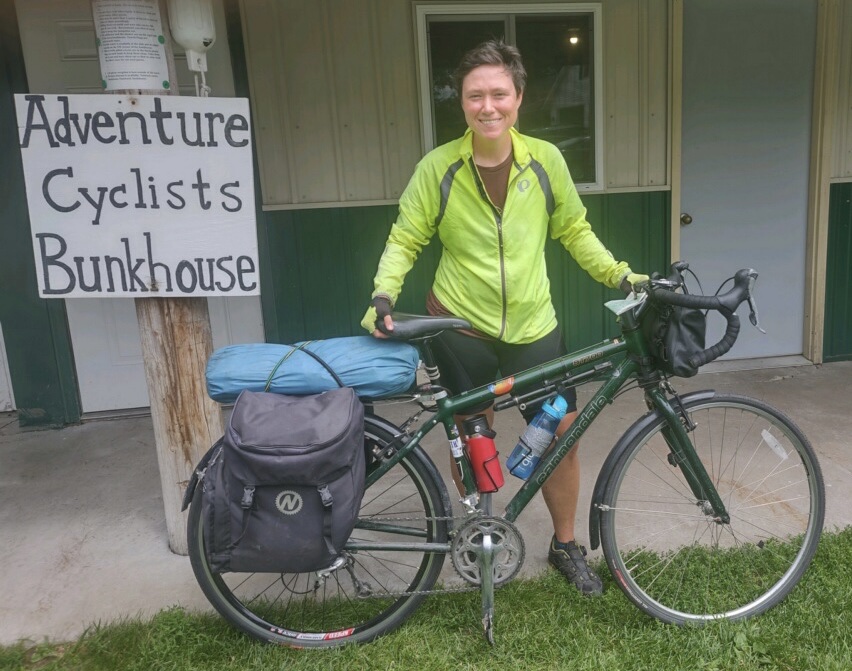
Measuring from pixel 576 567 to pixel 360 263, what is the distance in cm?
251

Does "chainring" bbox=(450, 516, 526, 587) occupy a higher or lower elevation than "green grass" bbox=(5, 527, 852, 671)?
higher

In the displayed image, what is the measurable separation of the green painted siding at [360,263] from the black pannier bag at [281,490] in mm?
2456

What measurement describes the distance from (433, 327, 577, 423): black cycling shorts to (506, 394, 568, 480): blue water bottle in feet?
0.42

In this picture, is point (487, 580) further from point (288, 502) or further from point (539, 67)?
point (539, 67)

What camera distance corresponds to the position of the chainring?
214 cm

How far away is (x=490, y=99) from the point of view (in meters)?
2.08

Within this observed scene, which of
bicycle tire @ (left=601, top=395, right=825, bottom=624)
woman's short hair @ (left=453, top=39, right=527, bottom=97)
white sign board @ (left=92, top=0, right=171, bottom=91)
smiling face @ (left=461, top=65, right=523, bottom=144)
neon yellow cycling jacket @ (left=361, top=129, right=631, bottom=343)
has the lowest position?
bicycle tire @ (left=601, top=395, right=825, bottom=624)

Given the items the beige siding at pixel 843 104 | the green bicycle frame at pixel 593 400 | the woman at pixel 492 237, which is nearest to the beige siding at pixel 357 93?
the beige siding at pixel 843 104

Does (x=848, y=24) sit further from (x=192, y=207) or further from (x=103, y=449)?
(x=103, y=449)

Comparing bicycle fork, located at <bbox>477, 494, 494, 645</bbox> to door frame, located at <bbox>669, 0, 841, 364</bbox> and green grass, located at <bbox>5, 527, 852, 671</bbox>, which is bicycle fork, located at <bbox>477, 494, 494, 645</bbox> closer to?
green grass, located at <bbox>5, 527, 852, 671</bbox>

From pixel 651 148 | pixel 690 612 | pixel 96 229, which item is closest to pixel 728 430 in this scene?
pixel 690 612

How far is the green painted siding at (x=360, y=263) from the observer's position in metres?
4.27

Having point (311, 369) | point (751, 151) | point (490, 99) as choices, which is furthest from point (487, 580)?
point (751, 151)

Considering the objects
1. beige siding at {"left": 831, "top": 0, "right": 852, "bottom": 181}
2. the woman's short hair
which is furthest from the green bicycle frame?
beige siding at {"left": 831, "top": 0, "right": 852, "bottom": 181}
